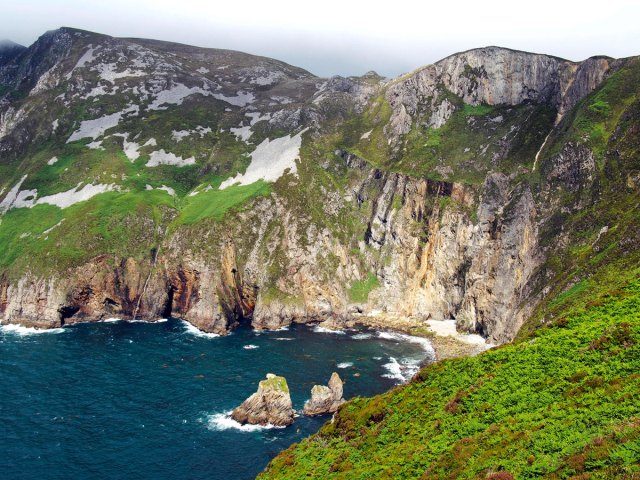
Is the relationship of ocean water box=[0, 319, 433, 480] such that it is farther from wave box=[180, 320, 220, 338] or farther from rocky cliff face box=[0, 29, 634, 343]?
rocky cliff face box=[0, 29, 634, 343]

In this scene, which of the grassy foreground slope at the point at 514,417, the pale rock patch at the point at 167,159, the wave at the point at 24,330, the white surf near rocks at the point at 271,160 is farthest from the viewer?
the pale rock patch at the point at 167,159

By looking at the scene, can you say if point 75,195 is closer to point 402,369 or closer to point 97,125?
point 97,125

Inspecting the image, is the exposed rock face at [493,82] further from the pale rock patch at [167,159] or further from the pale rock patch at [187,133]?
the pale rock patch at [167,159]

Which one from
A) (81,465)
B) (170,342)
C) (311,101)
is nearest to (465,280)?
(170,342)

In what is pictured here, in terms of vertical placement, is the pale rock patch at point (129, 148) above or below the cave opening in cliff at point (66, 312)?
above

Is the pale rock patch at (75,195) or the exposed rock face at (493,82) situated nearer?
the exposed rock face at (493,82)

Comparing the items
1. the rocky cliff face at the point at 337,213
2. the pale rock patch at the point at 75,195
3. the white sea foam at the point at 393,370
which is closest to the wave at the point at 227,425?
the white sea foam at the point at 393,370

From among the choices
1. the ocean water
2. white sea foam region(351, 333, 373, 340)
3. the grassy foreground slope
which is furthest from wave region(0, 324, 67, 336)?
the grassy foreground slope
